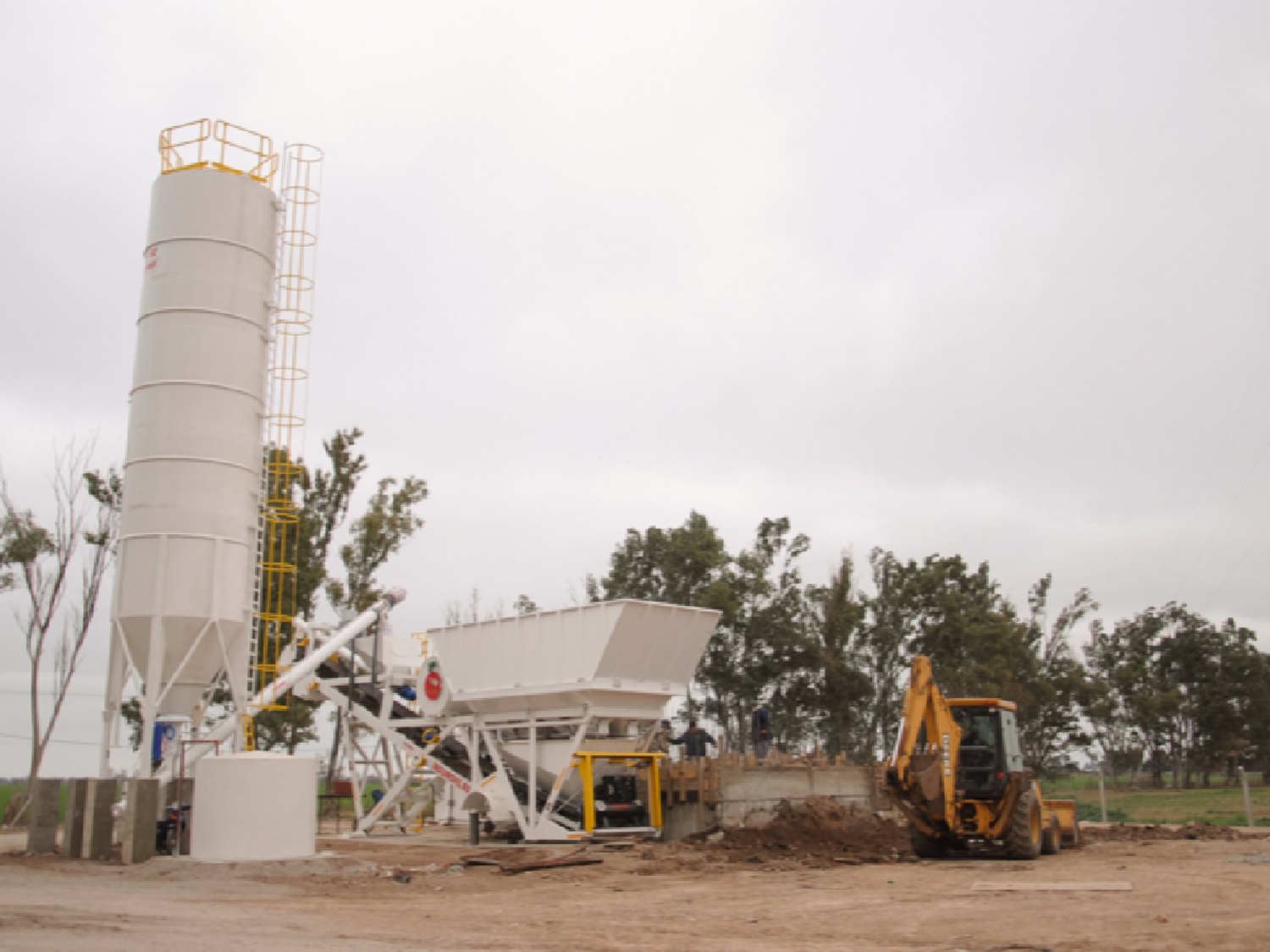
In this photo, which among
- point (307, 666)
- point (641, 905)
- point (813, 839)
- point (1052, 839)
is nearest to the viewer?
point (641, 905)

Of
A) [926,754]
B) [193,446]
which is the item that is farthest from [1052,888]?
[193,446]

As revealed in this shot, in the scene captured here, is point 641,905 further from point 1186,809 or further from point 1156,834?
point 1186,809

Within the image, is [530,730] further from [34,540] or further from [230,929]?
[34,540]

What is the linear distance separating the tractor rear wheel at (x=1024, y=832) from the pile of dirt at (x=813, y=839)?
5.95ft

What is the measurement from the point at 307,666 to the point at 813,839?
41.6ft

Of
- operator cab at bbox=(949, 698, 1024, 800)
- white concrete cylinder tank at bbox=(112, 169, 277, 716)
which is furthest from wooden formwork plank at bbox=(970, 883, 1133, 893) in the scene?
white concrete cylinder tank at bbox=(112, 169, 277, 716)

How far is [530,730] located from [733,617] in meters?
24.1

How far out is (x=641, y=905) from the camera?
13.4 m

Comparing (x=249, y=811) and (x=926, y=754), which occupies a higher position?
(x=926, y=754)

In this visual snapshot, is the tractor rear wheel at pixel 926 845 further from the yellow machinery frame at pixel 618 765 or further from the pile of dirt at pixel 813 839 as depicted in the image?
the yellow machinery frame at pixel 618 765

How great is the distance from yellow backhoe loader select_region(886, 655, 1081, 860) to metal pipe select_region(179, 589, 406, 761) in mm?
13321

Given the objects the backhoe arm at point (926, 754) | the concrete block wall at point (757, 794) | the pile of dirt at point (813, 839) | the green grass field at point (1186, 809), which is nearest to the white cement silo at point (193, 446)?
the concrete block wall at point (757, 794)

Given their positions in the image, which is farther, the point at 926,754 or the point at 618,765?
the point at 618,765

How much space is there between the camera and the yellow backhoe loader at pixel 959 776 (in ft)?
55.8
